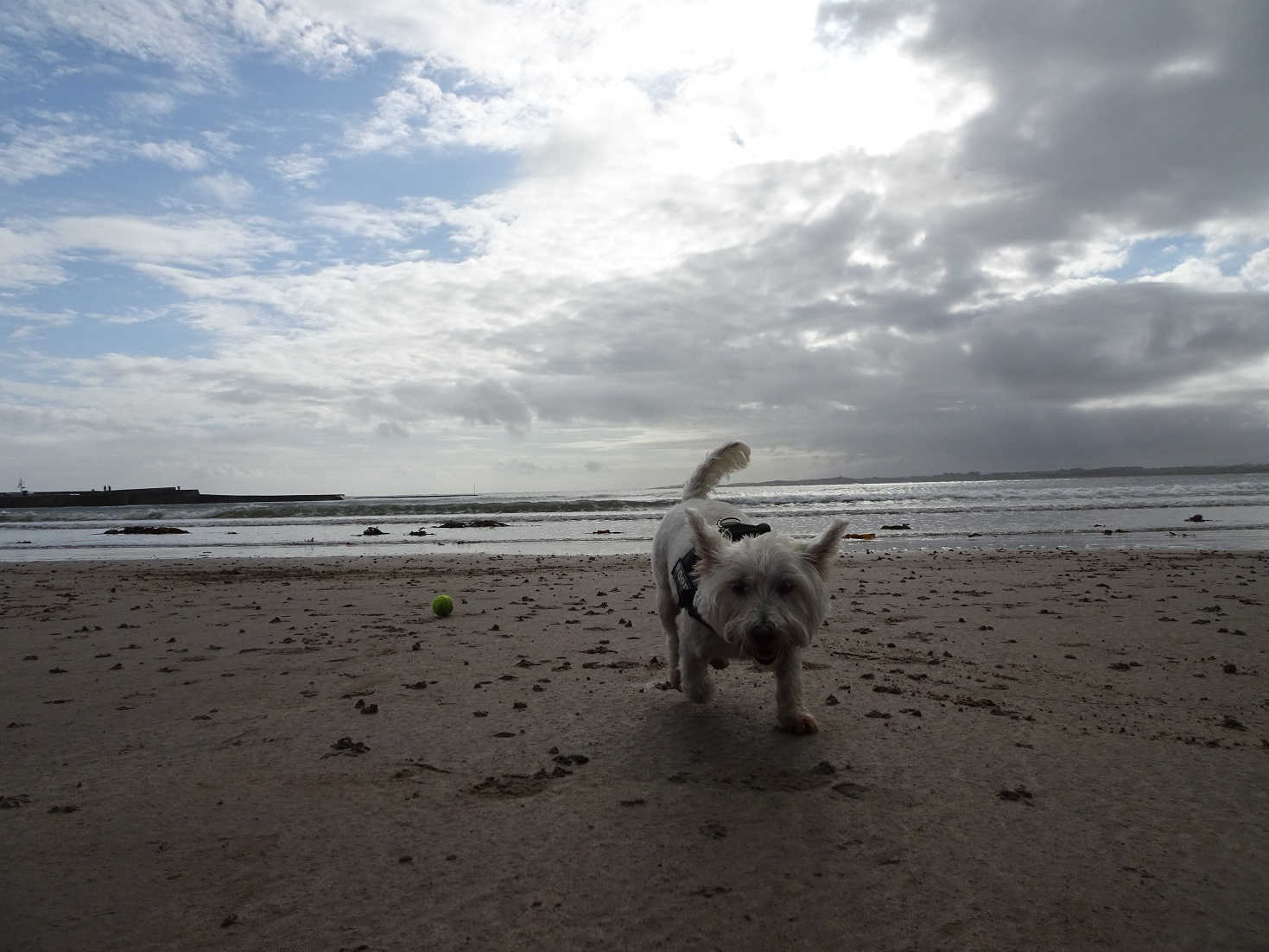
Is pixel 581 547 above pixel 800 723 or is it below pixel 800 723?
below

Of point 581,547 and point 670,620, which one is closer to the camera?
point 670,620

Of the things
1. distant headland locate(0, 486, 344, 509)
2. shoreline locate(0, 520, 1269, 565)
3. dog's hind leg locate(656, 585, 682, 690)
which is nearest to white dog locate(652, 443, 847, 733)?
dog's hind leg locate(656, 585, 682, 690)

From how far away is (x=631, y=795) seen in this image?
10.9 feet

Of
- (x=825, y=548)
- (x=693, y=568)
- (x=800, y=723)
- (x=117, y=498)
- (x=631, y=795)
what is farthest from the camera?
(x=117, y=498)

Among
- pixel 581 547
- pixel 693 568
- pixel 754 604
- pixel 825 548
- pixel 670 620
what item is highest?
pixel 825 548

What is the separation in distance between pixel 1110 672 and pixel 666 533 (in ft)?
10.5

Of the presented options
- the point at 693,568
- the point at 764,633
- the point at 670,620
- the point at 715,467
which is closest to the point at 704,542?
the point at 693,568

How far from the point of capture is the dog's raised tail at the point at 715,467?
20.7ft

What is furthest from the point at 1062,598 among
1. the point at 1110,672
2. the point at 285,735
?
the point at 285,735

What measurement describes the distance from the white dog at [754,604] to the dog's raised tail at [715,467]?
1577 mm

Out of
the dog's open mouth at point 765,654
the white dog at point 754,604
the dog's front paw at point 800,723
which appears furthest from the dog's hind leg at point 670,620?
the dog's open mouth at point 765,654

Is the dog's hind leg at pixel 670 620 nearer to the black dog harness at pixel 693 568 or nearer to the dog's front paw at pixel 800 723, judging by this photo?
the black dog harness at pixel 693 568

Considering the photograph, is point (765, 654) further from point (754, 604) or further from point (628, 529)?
point (628, 529)

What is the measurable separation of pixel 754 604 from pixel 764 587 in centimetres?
11
